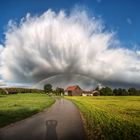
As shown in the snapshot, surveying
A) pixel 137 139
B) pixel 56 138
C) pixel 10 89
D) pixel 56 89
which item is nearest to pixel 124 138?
pixel 137 139

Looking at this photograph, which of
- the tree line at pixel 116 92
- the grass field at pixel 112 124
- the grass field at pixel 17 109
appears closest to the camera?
the grass field at pixel 112 124

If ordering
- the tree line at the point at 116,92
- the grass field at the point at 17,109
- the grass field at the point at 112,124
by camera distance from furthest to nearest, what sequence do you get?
the tree line at the point at 116,92, the grass field at the point at 17,109, the grass field at the point at 112,124

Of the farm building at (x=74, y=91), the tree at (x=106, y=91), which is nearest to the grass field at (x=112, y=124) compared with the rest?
the farm building at (x=74, y=91)

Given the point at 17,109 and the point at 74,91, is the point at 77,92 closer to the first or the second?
the point at 74,91

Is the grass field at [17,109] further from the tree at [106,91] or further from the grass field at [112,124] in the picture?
the tree at [106,91]

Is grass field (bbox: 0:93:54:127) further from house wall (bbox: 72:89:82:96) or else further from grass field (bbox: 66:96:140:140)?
house wall (bbox: 72:89:82:96)

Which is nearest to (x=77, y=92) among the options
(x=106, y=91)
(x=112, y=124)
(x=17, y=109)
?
(x=106, y=91)

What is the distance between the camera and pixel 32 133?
38.5ft

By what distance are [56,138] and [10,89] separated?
130861 millimetres

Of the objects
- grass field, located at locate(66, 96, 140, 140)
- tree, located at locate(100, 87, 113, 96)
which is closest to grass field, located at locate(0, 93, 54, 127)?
grass field, located at locate(66, 96, 140, 140)

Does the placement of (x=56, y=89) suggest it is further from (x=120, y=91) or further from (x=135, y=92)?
(x=135, y=92)

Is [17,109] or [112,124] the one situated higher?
[17,109]

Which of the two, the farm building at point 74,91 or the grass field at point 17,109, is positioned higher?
the farm building at point 74,91

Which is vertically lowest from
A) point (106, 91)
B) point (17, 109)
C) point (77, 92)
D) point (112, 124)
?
point (112, 124)
